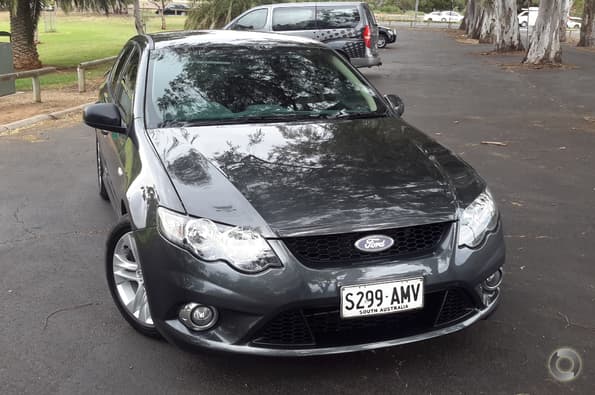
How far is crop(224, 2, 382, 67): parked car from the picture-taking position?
48.5 ft

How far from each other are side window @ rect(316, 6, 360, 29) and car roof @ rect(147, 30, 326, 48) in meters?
10.3

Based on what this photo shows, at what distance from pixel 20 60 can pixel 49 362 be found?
55.8 feet

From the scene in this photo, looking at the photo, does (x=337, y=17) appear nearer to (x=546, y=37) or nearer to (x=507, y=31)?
(x=546, y=37)

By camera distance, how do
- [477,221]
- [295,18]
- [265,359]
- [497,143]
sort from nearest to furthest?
1. [265,359]
2. [477,221]
3. [497,143]
4. [295,18]

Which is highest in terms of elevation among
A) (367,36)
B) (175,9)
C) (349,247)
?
(175,9)

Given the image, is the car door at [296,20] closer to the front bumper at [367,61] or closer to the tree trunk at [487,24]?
the front bumper at [367,61]

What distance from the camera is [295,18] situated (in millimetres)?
15180

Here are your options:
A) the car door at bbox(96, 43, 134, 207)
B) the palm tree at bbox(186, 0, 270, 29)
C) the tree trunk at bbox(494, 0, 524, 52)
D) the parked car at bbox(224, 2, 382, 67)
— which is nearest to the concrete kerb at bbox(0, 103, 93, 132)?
the car door at bbox(96, 43, 134, 207)

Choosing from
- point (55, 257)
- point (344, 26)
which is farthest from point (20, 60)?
point (55, 257)

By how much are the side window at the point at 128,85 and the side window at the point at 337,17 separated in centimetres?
1068

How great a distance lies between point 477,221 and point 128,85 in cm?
267

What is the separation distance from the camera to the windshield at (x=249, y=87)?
397cm

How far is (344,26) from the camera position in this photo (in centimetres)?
1491

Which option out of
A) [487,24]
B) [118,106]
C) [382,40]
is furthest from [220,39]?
[487,24]
